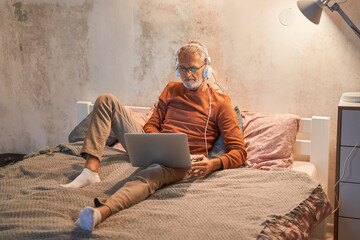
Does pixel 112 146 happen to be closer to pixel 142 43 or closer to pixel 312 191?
pixel 142 43

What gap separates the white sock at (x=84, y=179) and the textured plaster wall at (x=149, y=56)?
1.12 m

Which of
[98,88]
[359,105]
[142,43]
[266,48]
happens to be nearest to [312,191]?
[359,105]

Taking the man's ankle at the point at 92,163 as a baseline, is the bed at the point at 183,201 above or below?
below

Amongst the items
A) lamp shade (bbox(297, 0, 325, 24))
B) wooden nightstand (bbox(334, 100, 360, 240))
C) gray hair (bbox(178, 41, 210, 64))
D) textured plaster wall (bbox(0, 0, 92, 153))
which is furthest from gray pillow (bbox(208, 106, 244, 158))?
textured plaster wall (bbox(0, 0, 92, 153))

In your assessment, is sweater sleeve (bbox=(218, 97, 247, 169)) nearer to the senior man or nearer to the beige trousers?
the senior man

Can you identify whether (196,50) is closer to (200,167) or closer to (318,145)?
(200,167)

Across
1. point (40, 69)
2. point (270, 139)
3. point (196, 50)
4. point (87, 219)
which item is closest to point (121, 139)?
point (196, 50)

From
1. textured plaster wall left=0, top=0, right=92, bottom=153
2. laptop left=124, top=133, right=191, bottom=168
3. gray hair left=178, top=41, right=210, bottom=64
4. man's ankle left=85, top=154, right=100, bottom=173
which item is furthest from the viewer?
textured plaster wall left=0, top=0, right=92, bottom=153

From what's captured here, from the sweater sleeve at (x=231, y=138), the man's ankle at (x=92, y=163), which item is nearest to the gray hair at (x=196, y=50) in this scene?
the sweater sleeve at (x=231, y=138)

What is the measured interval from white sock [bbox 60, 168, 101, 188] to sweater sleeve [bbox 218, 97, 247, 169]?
25.4 inches

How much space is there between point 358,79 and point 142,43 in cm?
142

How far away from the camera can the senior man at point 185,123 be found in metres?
2.32

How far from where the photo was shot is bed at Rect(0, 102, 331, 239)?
1759mm

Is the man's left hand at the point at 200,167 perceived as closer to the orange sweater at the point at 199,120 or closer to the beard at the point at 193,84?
the orange sweater at the point at 199,120
